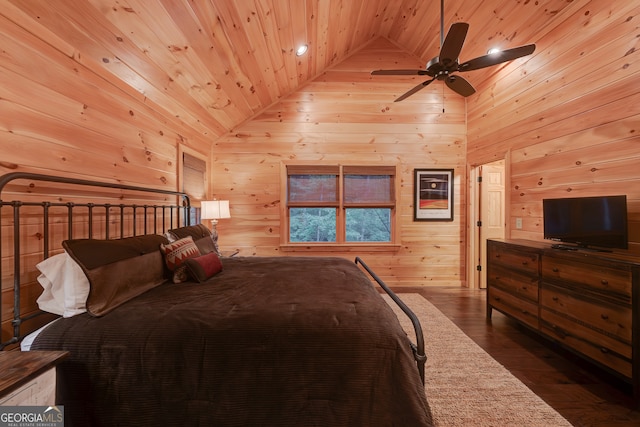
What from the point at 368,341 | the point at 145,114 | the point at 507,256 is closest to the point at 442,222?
the point at 507,256

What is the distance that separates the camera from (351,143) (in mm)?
4121

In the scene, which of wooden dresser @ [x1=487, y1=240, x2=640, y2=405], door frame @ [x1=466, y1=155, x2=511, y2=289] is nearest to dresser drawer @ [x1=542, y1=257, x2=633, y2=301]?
wooden dresser @ [x1=487, y1=240, x2=640, y2=405]

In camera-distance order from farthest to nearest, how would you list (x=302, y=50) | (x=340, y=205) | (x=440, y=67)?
(x=340, y=205)
(x=302, y=50)
(x=440, y=67)

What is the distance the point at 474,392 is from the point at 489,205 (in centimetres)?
317

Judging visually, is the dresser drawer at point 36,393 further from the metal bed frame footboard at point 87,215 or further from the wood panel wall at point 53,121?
the wood panel wall at point 53,121

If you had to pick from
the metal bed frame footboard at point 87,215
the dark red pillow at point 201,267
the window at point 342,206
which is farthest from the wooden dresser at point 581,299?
the metal bed frame footboard at point 87,215

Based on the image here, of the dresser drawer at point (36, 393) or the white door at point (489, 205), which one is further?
the white door at point (489, 205)

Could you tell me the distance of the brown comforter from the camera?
1.05 m

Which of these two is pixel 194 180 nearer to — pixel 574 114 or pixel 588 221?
pixel 588 221

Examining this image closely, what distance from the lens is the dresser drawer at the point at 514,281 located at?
93.0 inches

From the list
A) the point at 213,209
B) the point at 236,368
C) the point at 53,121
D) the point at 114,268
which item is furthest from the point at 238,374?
the point at 213,209

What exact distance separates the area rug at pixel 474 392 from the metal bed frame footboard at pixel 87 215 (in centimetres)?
247

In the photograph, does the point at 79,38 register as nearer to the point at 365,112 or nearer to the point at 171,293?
the point at 171,293

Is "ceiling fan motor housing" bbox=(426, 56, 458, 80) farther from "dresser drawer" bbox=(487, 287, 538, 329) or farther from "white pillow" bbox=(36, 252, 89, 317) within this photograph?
"white pillow" bbox=(36, 252, 89, 317)
